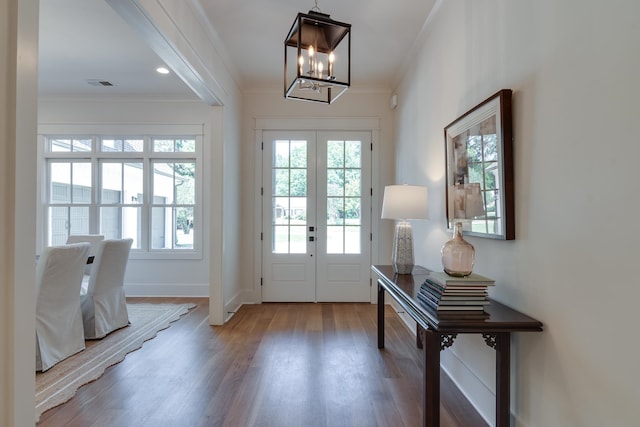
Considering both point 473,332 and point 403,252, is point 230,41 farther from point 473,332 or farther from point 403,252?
point 473,332

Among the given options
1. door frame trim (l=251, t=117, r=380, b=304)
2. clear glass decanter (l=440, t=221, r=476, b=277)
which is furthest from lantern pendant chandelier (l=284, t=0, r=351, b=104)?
door frame trim (l=251, t=117, r=380, b=304)

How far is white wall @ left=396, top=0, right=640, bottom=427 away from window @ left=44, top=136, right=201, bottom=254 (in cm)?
423

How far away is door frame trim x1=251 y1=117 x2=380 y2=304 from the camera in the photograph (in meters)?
4.57

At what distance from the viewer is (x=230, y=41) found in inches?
135

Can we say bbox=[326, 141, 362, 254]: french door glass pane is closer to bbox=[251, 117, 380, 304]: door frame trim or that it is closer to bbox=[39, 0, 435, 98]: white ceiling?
bbox=[251, 117, 380, 304]: door frame trim

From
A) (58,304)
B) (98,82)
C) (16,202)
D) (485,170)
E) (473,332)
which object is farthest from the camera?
(98,82)

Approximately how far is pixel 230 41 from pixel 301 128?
1472 mm

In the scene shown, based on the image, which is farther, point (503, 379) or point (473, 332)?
point (503, 379)

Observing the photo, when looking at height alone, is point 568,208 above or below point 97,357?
above

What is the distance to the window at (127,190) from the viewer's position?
16.2 feet

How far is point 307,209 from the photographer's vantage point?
15.1 ft

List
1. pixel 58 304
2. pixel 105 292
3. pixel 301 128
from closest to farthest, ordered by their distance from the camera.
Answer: pixel 58 304 < pixel 105 292 < pixel 301 128

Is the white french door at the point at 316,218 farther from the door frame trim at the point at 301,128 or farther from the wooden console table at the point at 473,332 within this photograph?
the wooden console table at the point at 473,332

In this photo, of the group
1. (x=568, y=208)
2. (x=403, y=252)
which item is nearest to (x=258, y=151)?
(x=403, y=252)
